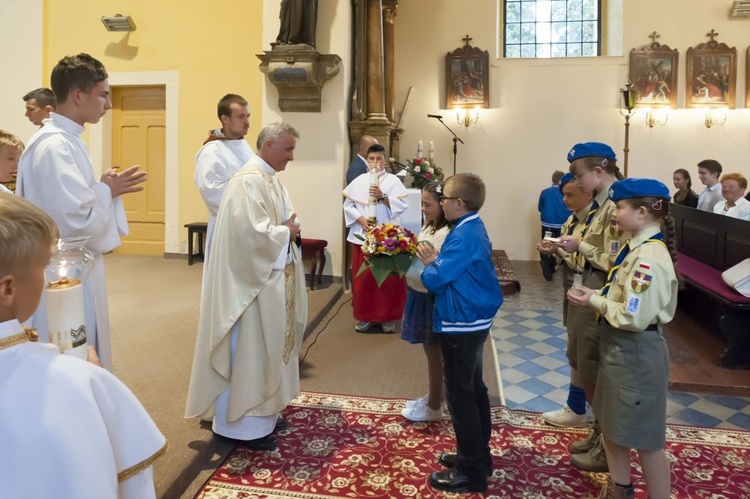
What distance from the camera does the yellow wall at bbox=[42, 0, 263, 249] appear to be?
7.94 metres

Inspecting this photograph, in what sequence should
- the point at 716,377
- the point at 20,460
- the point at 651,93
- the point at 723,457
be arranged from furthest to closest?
the point at 651,93 → the point at 716,377 → the point at 723,457 → the point at 20,460

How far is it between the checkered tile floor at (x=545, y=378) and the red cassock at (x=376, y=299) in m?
1.05

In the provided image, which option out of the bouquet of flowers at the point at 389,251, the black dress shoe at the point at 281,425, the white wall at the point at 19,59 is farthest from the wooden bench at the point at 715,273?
the white wall at the point at 19,59

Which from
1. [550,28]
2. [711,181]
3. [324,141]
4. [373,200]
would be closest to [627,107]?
[711,181]

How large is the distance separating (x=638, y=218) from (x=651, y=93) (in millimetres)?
9158

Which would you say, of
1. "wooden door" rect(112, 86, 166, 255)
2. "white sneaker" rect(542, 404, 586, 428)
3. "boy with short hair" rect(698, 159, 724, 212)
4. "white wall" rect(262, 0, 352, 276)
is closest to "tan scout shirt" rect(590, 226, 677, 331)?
"white sneaker" rect(542, 404, 586, 428)

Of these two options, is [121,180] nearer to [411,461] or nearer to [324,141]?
[411,461]

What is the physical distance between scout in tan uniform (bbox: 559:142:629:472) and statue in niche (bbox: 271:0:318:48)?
4407 millimetres

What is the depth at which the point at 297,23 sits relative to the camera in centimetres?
628

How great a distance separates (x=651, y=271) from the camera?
82.8 inches

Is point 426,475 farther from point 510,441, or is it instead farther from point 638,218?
point 638,218

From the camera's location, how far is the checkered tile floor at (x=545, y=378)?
3.56 meters

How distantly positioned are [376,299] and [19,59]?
715 centimetres

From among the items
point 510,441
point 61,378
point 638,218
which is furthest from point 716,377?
point 61,378
